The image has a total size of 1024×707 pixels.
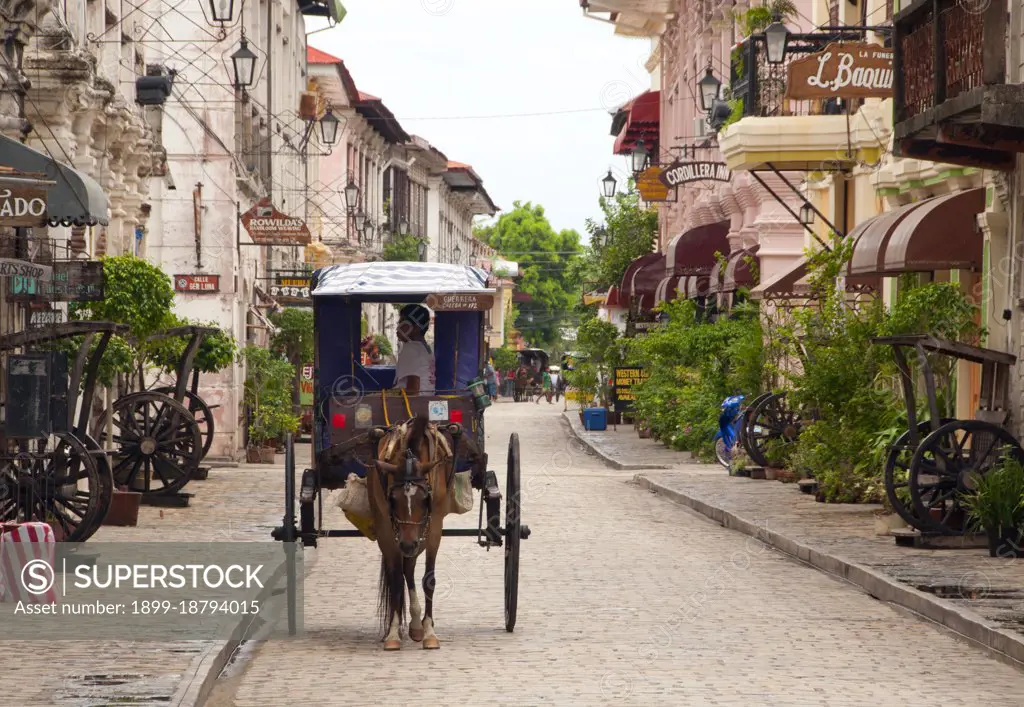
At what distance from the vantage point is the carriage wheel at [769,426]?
24.7 metres

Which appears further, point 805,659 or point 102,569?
point 102,569

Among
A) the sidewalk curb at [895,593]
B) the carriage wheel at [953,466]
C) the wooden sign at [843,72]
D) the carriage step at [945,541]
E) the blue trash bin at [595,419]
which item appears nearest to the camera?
the sidewalk curb at [895,593]

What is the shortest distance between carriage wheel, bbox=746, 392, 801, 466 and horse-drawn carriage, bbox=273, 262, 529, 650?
484 inches

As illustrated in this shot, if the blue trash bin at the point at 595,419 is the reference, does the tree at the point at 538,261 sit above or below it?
above

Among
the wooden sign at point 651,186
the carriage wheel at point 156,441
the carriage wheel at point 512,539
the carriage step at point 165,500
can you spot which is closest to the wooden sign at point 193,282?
the carriage wheel at point 156,441

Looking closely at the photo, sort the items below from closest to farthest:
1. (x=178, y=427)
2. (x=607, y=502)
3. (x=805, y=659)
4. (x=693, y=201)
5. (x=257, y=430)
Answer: (x=805, y=659) < (x=178, y=427) < (x=607, y=502) < (x=257, y=430) < (x=693, y=201)

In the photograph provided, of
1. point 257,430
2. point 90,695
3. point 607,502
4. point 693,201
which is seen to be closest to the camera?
point 90,695

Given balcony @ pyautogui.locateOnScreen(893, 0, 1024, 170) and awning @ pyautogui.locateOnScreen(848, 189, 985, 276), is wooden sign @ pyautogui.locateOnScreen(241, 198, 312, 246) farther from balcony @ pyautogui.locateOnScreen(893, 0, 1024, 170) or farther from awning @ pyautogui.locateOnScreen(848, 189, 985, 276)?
balcony @ pyautogui.locateOnScreen(893, 0, 1024, 170)

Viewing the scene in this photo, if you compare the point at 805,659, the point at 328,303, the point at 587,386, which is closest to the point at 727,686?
the point at 805,659

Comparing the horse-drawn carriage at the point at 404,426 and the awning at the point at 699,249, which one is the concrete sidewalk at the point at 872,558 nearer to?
the horse-drawn carriage at the point at 404,426

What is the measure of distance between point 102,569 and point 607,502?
10.2 metres

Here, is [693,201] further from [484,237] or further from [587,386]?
[484,237]

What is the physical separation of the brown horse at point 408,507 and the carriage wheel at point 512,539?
487mm

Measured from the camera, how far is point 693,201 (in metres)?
42.2
